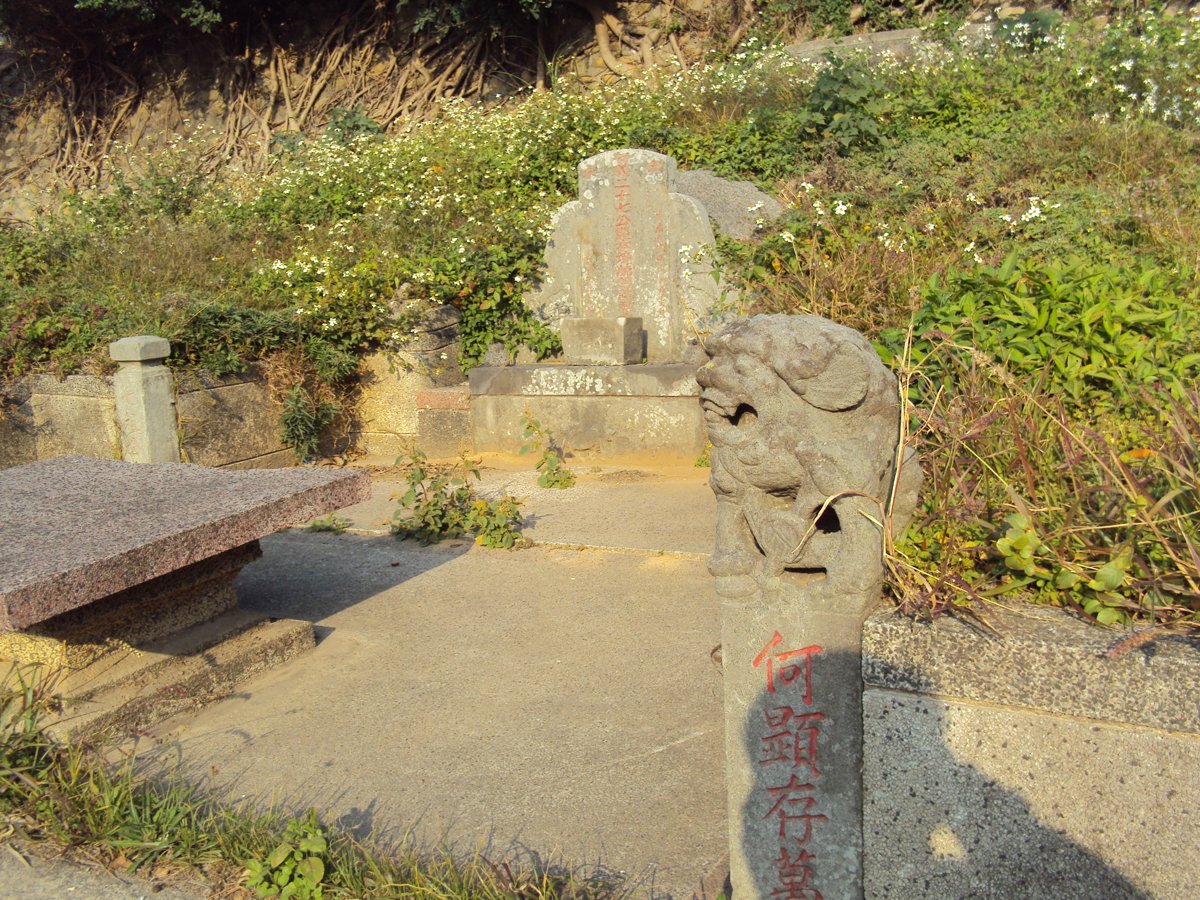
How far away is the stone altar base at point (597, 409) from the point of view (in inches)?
287

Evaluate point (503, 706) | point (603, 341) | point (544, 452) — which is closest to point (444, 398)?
point (544, 452)

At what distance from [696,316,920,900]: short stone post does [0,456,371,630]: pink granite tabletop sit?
6.98 ft

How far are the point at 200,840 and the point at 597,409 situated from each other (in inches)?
198

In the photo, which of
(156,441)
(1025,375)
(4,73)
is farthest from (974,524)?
(4,73)

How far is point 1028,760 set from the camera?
1940mm

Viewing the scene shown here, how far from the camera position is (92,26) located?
1498cm

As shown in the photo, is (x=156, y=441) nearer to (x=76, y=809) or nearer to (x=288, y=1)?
(x=76, y=809)

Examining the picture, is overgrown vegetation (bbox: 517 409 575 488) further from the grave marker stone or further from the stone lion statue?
the stone lion statue

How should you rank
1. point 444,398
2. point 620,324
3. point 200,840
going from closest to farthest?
point 200,840, point 620,324, point 444,398

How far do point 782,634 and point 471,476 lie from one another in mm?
5359

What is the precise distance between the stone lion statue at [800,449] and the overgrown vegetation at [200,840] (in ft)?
3.47

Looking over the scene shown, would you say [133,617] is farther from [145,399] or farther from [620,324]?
[620,324]

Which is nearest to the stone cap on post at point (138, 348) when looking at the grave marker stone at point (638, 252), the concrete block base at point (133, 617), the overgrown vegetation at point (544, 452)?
the overgrown vegetation at point (544, 452)

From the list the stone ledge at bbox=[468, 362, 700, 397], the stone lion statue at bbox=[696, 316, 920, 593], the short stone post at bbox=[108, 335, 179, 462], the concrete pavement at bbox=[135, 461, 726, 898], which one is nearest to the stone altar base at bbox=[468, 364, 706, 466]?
the stone ledge at bbox=[468, 362, 700, 397]
